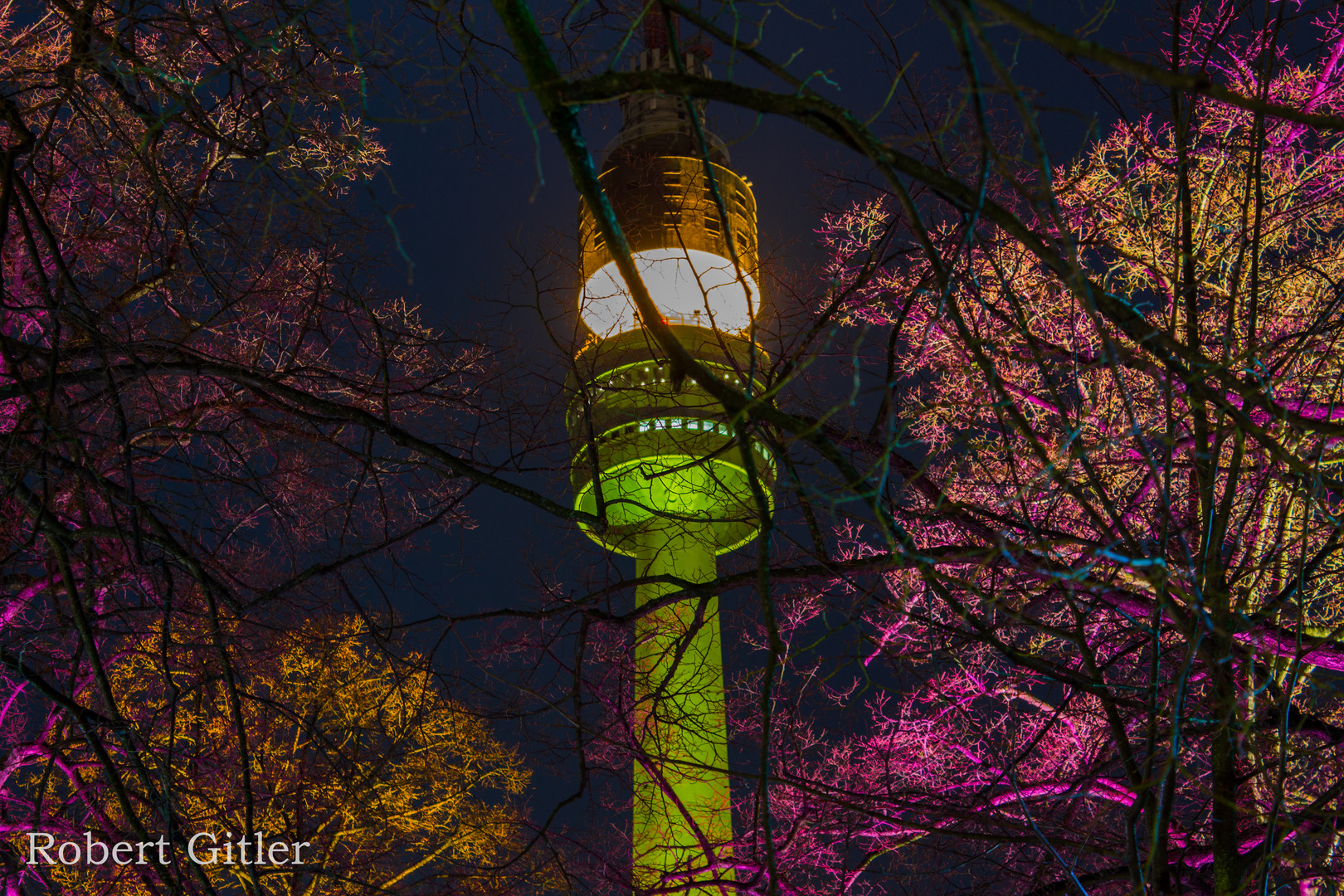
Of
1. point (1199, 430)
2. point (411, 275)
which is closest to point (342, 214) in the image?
point (411, 275)

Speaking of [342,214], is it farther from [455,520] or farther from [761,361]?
[761,361]

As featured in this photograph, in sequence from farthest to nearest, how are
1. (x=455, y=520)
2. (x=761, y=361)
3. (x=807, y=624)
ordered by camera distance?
(x=807, y=624) → (x=761, y=361) → (x=455, y=520)

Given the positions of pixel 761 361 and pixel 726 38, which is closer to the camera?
pixel 726 38

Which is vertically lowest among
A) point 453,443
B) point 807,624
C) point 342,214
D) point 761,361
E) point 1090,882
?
point 1090,882

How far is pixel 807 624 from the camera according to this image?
8.00 meters

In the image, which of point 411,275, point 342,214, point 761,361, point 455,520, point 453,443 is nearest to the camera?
point 411,275

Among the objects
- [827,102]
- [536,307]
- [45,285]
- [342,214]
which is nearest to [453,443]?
[536,307]

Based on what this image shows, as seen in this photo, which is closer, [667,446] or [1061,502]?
[667,446]

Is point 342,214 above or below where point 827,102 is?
above

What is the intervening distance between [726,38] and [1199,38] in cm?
486

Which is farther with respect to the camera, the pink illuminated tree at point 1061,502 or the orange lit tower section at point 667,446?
the orange lit tower section at point 667,446

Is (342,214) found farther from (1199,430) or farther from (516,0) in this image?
(1199,430)

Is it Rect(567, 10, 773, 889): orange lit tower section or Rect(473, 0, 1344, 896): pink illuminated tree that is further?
Rect(567, 10, 773, 889): orange lit tower section

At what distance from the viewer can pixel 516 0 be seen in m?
1.53
